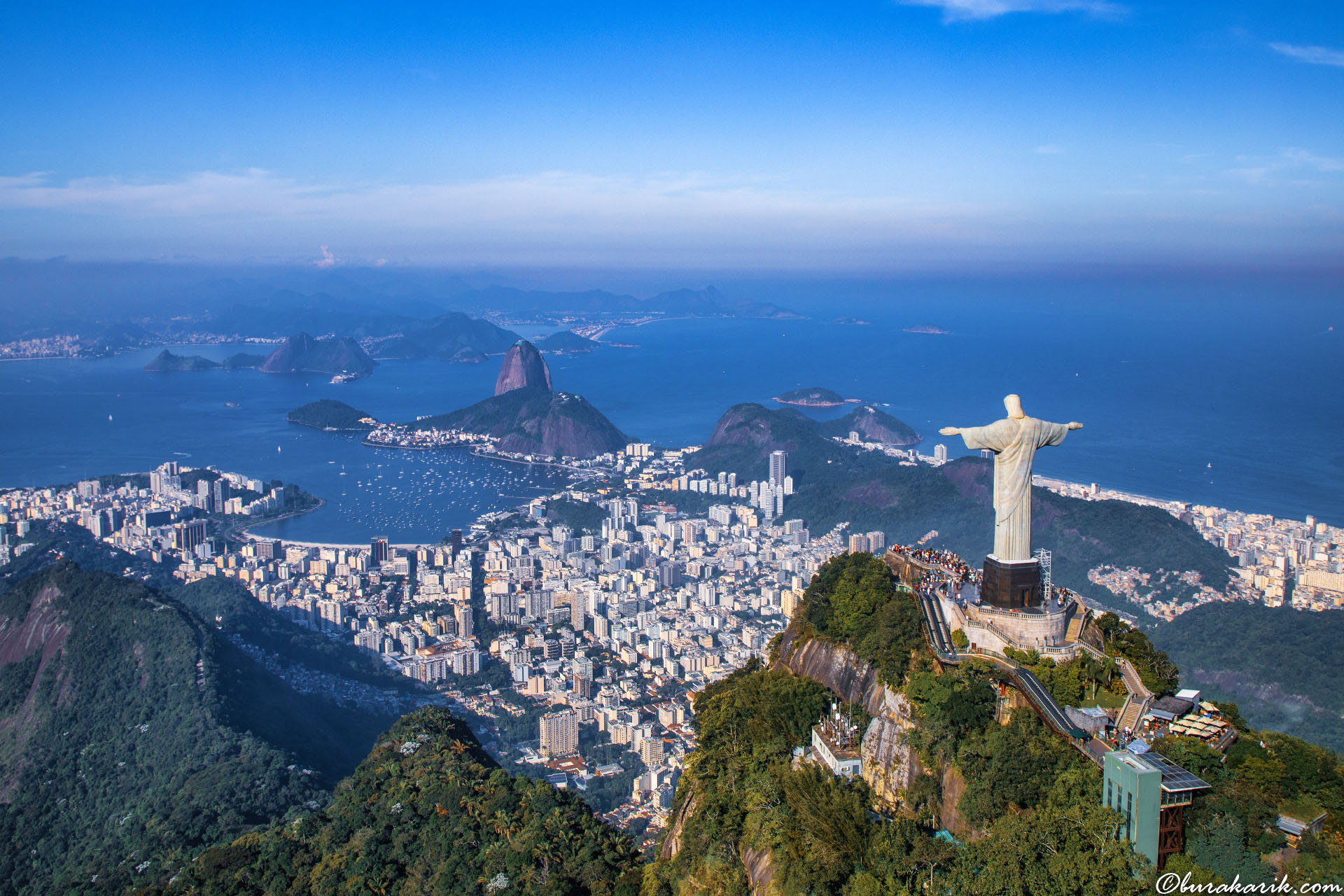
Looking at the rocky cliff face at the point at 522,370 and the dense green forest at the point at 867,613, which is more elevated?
the dense green forest at the point at 867,613

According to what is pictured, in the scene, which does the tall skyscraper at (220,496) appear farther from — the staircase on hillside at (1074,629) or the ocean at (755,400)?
the staircase on hillside at (1074,629)

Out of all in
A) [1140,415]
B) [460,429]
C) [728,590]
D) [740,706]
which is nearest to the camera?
[740,706]

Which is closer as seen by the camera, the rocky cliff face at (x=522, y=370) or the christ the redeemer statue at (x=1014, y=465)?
the christ the redeemer statue at (x=1014, y=465)

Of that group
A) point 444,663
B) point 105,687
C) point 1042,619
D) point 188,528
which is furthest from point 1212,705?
point 188,528

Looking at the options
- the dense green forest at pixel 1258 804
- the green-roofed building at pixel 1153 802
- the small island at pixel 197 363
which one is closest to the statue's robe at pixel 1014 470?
the dense green forest at pixel 1258 804

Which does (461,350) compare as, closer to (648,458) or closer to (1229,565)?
(648,458)

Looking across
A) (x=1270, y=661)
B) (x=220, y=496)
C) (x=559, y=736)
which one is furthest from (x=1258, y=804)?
(x=220, y=496)

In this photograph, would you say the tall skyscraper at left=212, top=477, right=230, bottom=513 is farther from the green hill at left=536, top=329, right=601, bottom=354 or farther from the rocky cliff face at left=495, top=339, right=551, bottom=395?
the green hill at left=536, top=329, right=601, bottom=354
